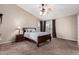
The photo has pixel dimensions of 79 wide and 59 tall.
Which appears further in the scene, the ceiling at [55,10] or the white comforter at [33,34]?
the white comforter at [33,34]

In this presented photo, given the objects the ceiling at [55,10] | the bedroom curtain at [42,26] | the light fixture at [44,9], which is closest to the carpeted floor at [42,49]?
the bedroom curtain at [42,26]

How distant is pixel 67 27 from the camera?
205 centimetres

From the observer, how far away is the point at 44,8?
1986mm

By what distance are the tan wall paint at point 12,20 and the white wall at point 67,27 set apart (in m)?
0.65

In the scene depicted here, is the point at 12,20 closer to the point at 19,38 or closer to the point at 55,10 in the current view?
the point at 19,38

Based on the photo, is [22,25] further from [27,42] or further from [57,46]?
[57,46]

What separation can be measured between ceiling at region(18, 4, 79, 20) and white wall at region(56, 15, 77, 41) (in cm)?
13

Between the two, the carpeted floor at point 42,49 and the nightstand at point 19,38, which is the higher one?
the nightstand at point 19,38

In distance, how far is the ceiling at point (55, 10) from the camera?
196 cm

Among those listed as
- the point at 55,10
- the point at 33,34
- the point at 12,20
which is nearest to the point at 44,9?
the point at 55,10

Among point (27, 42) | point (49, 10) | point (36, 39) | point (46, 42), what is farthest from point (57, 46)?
point (49, 10)

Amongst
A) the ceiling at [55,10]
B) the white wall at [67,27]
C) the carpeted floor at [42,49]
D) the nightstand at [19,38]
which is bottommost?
the carpeted floor at [42,49]

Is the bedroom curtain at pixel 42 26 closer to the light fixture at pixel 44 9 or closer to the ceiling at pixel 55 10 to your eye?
the ceiling at pixel 55 10

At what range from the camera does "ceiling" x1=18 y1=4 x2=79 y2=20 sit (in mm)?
1959
